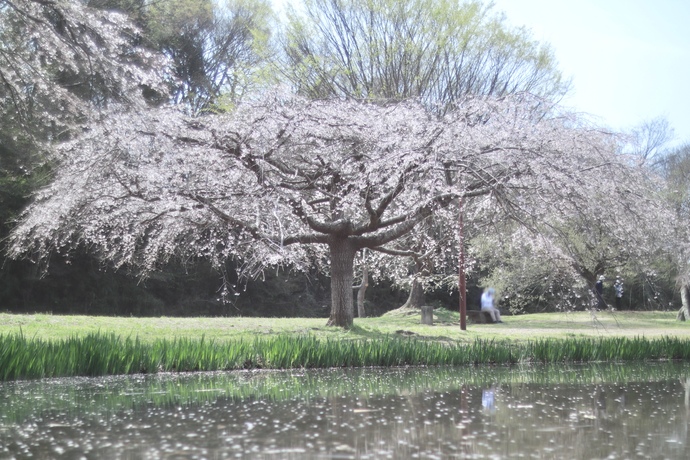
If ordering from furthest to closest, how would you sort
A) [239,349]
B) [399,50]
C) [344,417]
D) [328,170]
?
[399,50], [328,170], [239,349], [344,417]

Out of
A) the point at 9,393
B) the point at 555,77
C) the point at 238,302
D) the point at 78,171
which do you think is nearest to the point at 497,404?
the point at 9,393

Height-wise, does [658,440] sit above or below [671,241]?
below

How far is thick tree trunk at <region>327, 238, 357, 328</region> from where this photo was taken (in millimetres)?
14672

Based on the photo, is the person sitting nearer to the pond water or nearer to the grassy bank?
the grassy bank

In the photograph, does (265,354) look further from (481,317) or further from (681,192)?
(681,192)

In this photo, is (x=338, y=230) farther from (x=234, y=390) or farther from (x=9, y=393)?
(x=9, y=393)

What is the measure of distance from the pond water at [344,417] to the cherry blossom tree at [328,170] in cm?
388

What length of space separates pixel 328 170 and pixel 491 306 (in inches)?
458

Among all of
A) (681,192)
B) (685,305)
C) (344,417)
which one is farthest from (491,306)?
(344,417)

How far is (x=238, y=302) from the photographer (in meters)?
29.4

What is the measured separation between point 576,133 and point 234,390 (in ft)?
25.1

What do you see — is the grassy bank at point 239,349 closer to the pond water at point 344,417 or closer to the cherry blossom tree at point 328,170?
the pond water at point 344,417

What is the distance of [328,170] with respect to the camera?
1422 cm

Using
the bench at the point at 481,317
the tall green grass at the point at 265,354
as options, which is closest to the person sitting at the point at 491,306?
the bench at the point at 481,317
